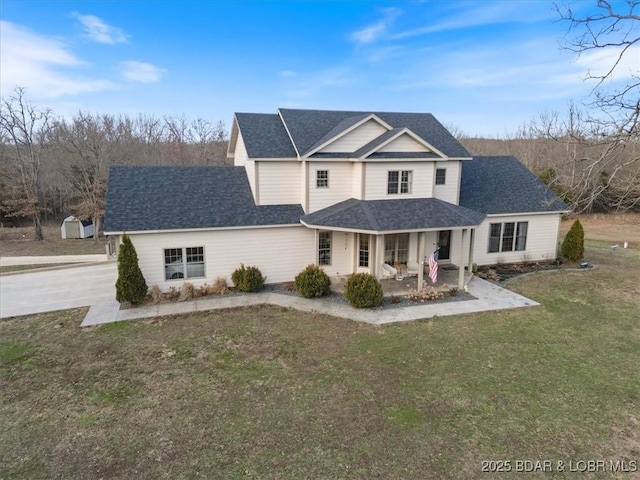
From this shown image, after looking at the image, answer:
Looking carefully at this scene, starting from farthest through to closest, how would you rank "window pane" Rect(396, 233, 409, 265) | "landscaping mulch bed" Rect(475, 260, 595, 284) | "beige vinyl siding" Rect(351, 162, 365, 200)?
"landscaping mulch bed" Rect(475, 260, 595, 284) < "window pane" Rect(396, 233, 409, 265) < "beige vinyl siding" Rect(351, 162, 365, 200)

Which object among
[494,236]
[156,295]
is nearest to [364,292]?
[156,295]

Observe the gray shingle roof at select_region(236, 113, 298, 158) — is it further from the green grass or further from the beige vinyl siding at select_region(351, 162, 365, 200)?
the green grass

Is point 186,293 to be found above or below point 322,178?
below

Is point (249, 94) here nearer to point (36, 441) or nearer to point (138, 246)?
point (138, 246)

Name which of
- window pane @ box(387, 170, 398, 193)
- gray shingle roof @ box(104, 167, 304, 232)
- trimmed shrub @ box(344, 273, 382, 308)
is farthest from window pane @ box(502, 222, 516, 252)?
gray shingle roof @ box(104, 167, 304, 232)

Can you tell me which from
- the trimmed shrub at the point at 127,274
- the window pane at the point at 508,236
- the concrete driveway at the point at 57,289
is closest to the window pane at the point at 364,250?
the window pane at the point at 508,236

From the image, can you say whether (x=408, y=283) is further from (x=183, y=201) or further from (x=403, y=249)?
(x=183, y=201)
